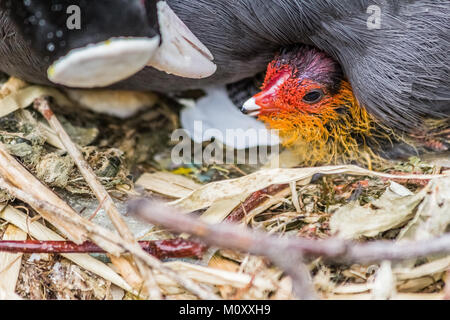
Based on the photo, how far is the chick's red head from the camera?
181 cm

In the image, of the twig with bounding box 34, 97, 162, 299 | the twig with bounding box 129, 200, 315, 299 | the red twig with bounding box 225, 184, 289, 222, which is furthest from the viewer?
the red twig with bounding box 225, 184, 289, 222

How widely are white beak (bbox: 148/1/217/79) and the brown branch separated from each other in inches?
19.0

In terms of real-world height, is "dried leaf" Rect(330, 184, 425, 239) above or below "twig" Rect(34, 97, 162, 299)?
above

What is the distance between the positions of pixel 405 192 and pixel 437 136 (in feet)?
1.24

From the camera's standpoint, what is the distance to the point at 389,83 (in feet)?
5.66

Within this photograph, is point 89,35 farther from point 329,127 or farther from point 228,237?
point 329,127

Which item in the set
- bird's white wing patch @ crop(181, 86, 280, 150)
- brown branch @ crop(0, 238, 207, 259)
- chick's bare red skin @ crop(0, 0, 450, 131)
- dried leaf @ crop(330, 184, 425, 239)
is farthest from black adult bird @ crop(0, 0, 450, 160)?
brown branch @ crop(0, 238, 207, 259)

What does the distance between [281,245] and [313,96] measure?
707mm

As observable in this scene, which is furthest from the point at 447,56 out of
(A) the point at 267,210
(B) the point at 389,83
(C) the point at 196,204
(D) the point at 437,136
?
(C) the point at 196,204

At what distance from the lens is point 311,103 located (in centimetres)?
184

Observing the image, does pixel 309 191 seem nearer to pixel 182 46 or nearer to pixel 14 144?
pixel 182 46

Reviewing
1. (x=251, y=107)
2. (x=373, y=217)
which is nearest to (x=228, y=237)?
(x=373, y=217)

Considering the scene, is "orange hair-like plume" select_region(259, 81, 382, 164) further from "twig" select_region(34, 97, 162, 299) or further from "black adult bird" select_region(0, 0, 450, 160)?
"twig" select_region(34, 97, 162, 299)

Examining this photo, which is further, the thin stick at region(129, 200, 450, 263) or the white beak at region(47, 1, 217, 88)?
the white beak at region(47, 1, 217, 88)
